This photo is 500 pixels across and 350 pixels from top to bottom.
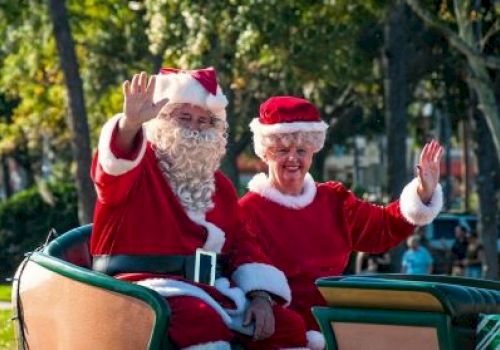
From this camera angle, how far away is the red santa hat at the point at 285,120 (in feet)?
19.6

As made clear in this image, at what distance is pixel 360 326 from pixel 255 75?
2149cm

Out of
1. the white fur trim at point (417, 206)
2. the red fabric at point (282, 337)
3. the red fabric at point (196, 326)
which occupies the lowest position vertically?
the red fabric at point (282, 337)

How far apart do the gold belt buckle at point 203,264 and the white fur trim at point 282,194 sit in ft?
2.63

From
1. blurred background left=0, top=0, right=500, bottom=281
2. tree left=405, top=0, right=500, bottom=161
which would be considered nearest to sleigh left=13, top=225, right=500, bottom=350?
tree left=405, top=0, right=500, bottom=161

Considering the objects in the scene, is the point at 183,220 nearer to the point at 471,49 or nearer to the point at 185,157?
the point at 185,157

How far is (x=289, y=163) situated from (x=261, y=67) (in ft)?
61.5

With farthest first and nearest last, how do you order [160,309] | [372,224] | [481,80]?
[481,80]
[372,224]
[160,309]

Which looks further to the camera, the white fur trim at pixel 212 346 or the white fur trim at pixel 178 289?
the white fur trim at pixel 178 289

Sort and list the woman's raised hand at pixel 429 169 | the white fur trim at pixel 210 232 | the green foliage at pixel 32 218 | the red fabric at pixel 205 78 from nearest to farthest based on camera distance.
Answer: the white fur trim at pixel 210 232 < the red fabric at pixel 205 78 < the woman's raised hand at pixel 429 169 < the green foliage at pixel 32 218

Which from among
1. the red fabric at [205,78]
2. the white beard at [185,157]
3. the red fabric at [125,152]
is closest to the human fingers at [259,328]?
the white beard at [185,157]

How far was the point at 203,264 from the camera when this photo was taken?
5.25m

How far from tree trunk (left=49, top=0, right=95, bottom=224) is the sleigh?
13265 mm

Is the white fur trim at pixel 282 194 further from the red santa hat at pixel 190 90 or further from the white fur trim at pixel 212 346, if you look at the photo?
the white fur trim at pixel 212 346

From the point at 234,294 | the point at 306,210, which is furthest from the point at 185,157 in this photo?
the point at 306,210
